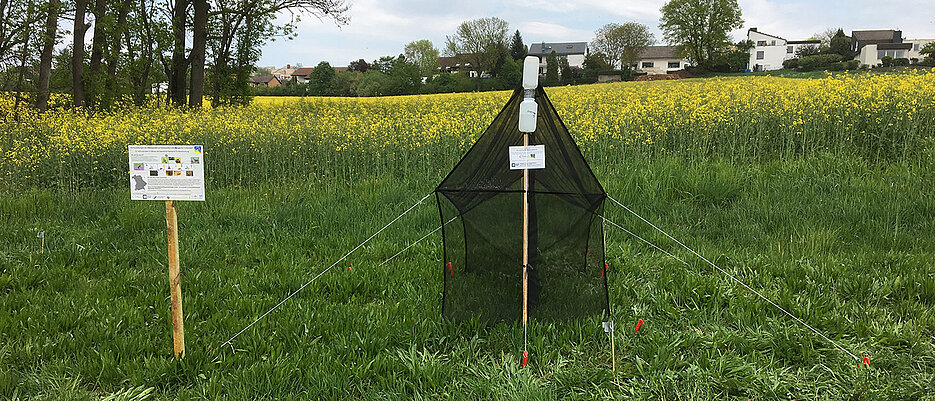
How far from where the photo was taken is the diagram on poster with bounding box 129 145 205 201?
8.86 ft

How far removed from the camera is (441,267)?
4.43 metres

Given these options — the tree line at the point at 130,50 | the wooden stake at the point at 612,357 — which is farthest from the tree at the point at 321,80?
the wooden stake at the point at 612,357

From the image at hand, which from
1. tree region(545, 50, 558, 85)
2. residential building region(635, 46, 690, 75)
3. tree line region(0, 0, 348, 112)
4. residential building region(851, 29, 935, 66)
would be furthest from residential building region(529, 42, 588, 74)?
tree line region(0, 0, 348, 112)

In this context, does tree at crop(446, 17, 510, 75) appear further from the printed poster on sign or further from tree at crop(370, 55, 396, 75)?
the printed poster on sign

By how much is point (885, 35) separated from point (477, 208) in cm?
7993

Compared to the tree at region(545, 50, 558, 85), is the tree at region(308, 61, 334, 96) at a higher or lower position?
lower

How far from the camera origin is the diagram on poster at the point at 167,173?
8.86 ft

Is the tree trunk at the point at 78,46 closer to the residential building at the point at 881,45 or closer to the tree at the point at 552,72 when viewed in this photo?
the tree at the point at 552,72

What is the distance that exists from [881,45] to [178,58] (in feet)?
208

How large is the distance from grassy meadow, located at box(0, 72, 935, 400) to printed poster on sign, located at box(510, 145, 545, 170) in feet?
3.16

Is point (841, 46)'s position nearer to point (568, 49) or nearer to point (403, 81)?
point (568, 49)

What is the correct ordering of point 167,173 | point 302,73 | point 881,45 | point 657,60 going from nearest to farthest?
point 167,173 < point 881,45 < point 657,60 < point 302,73

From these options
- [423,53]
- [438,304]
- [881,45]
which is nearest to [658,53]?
[881,45]

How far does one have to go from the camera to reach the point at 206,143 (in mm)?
8266
